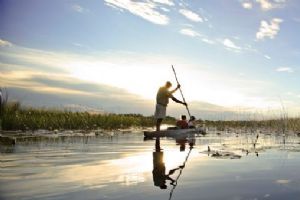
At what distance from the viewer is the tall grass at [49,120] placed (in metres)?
24.3

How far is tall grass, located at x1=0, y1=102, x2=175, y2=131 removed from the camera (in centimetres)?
2430

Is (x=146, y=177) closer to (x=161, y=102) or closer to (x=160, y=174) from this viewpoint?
(x=160, y=174)

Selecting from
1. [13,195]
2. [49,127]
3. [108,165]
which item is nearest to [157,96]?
[49,127]

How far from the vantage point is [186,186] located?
7.64 meters

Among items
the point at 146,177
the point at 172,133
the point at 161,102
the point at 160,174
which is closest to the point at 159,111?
the point at 161,102

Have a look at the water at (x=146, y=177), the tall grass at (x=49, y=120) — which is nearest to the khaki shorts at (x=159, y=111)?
the tall grass at (x=49, y=120)

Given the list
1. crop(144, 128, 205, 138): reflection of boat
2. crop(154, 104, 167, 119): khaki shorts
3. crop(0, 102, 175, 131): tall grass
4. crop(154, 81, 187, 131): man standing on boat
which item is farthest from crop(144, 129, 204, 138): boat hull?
crop(0, 102, 175, 131): tall grass

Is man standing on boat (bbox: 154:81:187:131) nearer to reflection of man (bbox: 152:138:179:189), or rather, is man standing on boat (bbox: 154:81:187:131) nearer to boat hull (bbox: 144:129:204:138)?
boat hull (bbox: 144:129:204:138)

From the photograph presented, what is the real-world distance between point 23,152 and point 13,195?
6.65 meters

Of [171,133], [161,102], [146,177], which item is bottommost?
[146,177]

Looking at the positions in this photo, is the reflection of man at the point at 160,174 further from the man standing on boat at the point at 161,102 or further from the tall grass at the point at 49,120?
the tall grass at the point at 49,120

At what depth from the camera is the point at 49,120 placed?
27281 millimetres

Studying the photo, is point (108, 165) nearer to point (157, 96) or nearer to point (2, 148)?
point (2, 148)

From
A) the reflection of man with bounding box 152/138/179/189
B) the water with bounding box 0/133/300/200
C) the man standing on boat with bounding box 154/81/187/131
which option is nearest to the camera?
the water with bounding box 0/133/300/200
